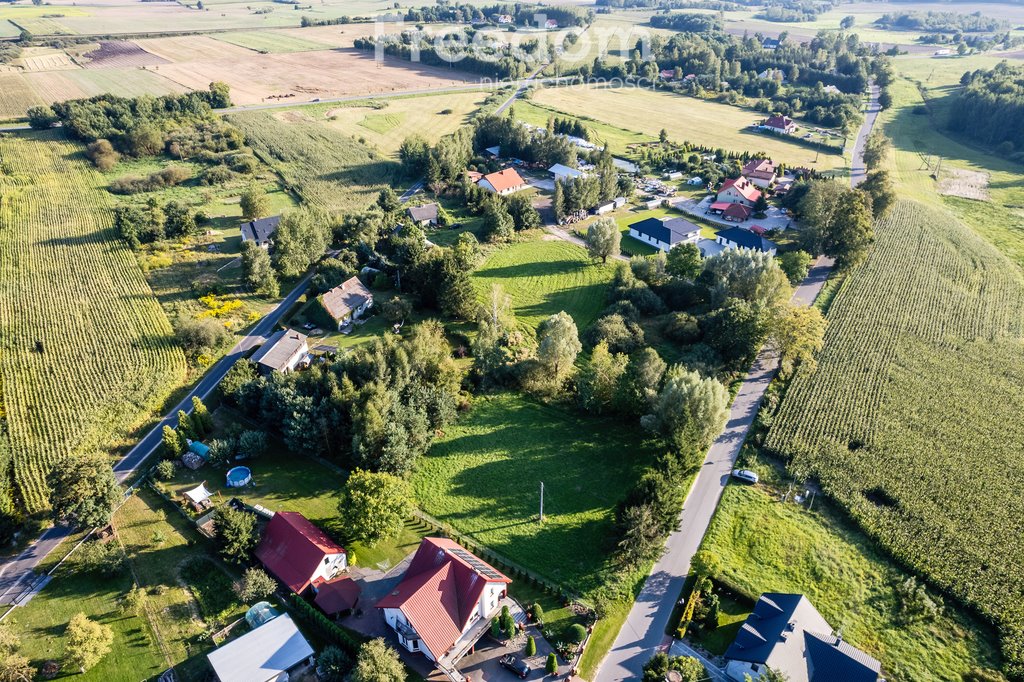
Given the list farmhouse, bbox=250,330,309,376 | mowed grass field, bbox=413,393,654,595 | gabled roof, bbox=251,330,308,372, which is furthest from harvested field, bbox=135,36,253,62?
mowed grass field, bbox=413,393,654,595

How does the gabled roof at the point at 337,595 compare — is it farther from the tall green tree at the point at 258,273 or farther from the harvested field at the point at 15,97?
the harvested field at the point at 15,97

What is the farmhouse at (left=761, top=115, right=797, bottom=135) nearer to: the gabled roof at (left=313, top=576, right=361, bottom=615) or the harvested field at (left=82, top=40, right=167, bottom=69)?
the gabled roof at (left=313, top=576, right=361, bottom=615)

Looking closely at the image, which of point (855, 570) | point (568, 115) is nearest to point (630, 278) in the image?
point (855, 570)

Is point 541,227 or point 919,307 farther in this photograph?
point 541,227

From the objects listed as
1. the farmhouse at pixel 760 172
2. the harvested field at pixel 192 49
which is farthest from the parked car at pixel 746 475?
the harvested field at pixel 192 49

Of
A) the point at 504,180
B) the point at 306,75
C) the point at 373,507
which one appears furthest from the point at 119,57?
the point at 373,507

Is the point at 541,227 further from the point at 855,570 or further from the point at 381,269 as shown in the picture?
the point at 855,570

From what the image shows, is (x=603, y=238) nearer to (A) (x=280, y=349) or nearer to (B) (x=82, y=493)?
(A) (x=280, y=349)
